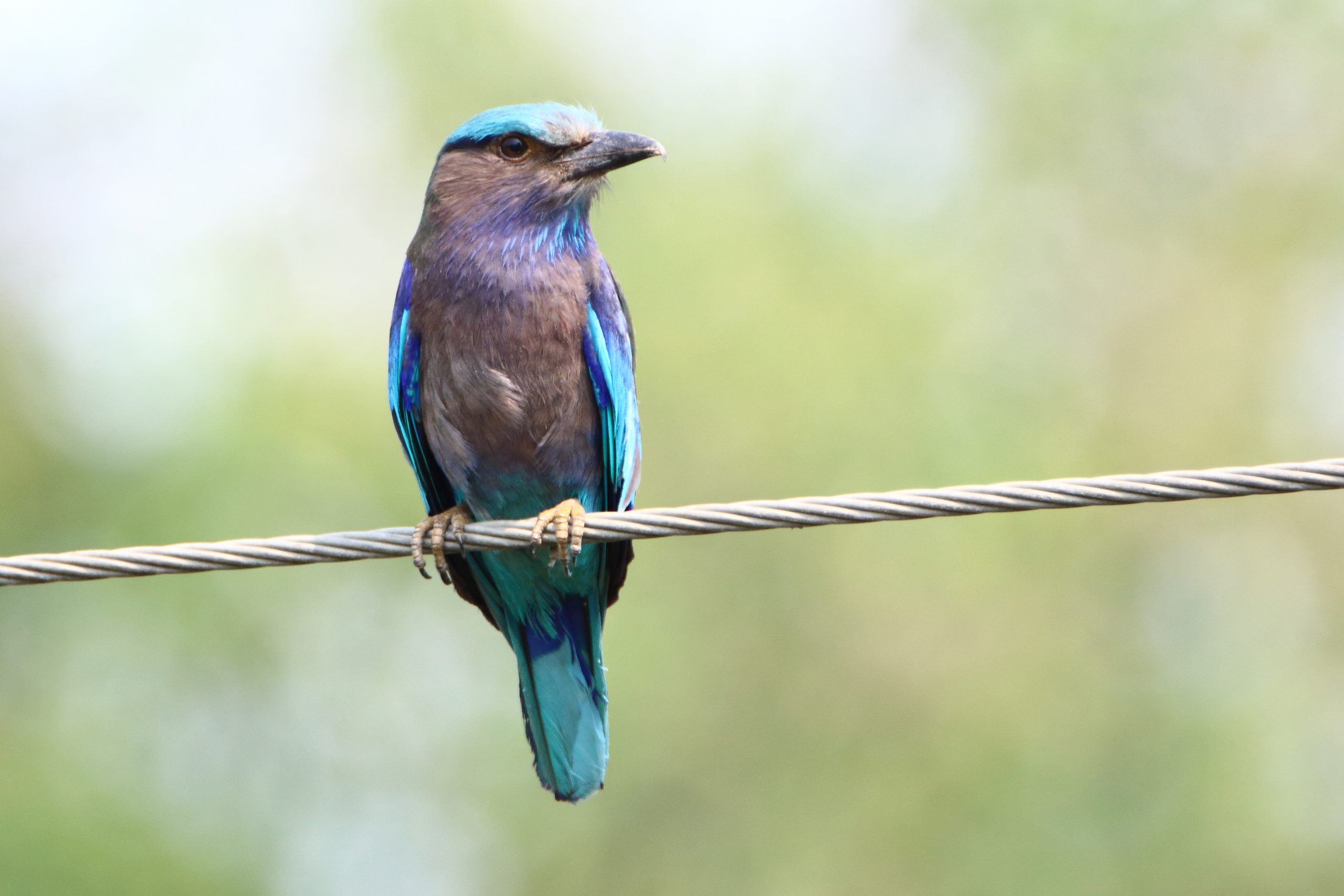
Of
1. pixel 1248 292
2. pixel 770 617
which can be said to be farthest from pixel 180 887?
pixel 1248 292

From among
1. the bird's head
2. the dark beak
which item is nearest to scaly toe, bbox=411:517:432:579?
the bird's head

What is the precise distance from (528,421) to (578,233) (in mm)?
813

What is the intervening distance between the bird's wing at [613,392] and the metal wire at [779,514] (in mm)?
1159

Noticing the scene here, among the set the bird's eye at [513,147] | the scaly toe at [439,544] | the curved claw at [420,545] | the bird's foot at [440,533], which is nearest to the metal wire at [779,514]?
the curved claw at [420,545]

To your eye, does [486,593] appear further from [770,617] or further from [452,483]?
[770,617]

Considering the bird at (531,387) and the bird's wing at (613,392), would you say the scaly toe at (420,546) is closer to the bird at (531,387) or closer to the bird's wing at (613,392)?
the bird at (531,387)

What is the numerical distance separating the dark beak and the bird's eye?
6.6 inches

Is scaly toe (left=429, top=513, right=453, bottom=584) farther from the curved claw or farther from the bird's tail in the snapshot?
the bird's tail

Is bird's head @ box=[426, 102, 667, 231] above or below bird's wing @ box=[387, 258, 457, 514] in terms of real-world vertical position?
above

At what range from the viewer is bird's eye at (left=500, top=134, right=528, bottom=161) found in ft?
17.8

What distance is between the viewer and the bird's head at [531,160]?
Result: 5.29 m

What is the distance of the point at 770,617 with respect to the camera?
48.4 ft

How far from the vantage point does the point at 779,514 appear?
3.58m

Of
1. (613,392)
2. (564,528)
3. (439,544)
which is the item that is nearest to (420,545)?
(439,544)
